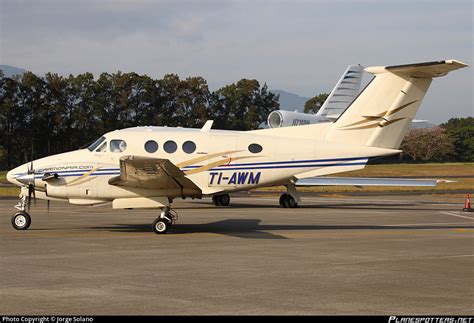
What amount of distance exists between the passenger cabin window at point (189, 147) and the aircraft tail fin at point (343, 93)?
33413 millimetres

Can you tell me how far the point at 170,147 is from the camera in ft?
70.3

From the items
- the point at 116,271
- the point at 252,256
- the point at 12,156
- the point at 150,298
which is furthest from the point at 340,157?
the point at 12,156

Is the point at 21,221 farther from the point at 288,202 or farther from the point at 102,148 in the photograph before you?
the point at 288,202

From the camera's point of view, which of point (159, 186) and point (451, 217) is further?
point (451, 217)

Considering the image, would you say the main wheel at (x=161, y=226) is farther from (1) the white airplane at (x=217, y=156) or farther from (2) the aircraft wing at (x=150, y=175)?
(2) the aircraft wing at (x=150, y=175)

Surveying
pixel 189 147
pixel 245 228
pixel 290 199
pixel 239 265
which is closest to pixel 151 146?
pixel 189 147

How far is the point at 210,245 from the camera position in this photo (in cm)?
1750

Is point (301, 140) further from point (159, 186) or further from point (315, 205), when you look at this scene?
point (315, 205)

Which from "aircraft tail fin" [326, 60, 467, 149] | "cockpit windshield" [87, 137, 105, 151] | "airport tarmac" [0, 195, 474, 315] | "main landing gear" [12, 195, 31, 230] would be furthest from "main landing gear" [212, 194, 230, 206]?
"main landing gear" [12, 195, 31, 230]

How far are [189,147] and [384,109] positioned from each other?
6.15 metres

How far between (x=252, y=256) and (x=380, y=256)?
2.75 meters

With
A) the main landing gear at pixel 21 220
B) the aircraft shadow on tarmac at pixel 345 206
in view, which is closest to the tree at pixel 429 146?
the aircraft shadow on tarmac at pixel 345 206

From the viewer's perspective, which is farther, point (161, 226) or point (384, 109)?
point (384, 109)

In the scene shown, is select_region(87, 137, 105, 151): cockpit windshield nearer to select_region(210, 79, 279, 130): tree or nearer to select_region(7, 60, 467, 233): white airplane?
select_region(7, 60, 467, 233): white airplane
